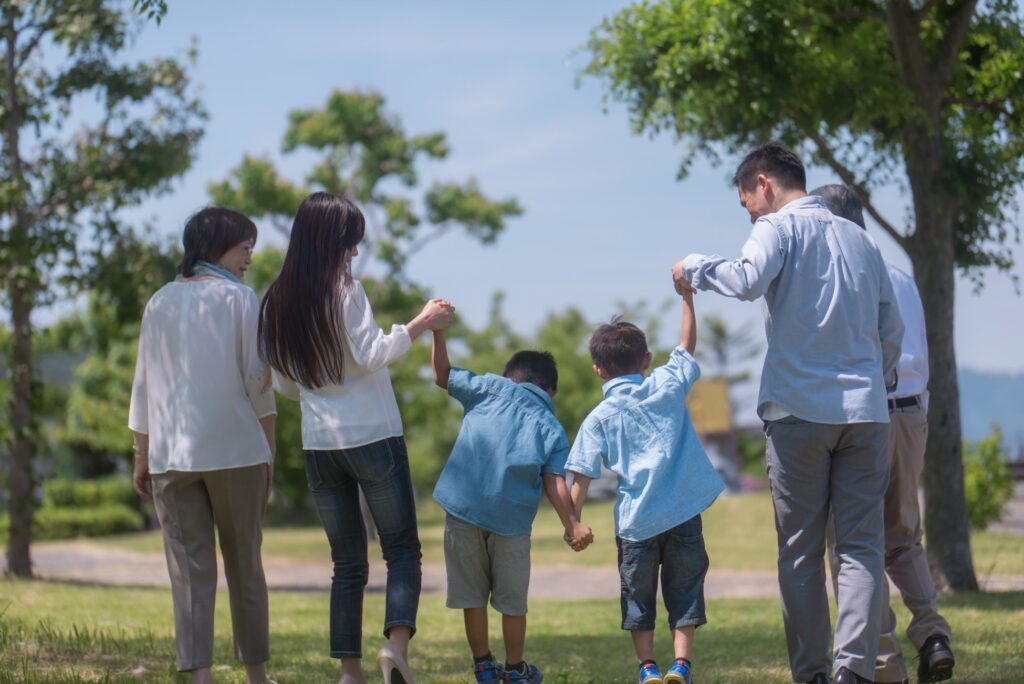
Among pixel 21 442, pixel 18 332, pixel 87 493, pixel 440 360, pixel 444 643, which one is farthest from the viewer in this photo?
pixel 87 493

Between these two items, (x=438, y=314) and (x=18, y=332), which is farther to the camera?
(x=18, y=332)

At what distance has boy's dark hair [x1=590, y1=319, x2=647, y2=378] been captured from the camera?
5.36 meters

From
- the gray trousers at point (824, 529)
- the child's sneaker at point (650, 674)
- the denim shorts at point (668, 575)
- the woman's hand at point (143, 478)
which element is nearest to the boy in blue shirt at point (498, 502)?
the denim shorts at point (668, 575)

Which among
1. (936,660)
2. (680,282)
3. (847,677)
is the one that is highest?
(680,282)

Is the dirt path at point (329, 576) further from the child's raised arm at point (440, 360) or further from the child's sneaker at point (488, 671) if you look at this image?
the child's raised arm at point (440, 360)

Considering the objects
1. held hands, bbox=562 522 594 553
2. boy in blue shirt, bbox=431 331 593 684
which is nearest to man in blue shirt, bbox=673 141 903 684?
held hands, bbox=562 522 594 553

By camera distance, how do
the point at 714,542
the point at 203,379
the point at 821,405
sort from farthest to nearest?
the point at 714,542
the point at 203,379
the point at 821,405

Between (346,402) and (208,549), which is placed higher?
(346,402)

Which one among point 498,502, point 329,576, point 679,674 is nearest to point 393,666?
point 498,502

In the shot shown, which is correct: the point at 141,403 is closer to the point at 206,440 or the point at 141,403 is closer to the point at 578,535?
the point at 206,440

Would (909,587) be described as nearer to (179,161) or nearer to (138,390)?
(138,390)

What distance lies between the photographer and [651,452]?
521 cm

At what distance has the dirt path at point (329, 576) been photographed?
14.5 m

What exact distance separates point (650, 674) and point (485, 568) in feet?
2.63
